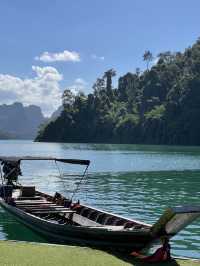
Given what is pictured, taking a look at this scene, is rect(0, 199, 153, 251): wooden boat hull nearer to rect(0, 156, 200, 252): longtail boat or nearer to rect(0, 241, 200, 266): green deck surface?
rect(0, 156, 200, 252): longtail boat

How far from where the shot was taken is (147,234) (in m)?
14.6

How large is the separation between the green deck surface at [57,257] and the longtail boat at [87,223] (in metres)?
0.67

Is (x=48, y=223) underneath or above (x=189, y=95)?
underneath

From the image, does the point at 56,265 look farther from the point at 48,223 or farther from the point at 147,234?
the point at 48,223

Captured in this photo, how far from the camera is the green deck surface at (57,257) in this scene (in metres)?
13.5

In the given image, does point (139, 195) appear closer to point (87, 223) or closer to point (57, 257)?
point (87, 223)

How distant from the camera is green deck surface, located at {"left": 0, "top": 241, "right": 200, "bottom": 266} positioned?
13.5 meters

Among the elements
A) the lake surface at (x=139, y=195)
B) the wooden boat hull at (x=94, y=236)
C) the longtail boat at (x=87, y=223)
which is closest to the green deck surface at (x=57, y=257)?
the wooden boat hull at (x=94, y=236)

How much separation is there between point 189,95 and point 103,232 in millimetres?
180253

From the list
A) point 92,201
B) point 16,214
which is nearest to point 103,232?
point 16,214

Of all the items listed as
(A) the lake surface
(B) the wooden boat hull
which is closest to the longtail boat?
(B) the wooden boat hull

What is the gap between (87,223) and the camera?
19750 millimetres

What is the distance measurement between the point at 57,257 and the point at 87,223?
227 inches

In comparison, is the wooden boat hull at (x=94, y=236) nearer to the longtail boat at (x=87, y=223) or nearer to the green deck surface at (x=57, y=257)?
the longtail boat at (x=87, y=223)
